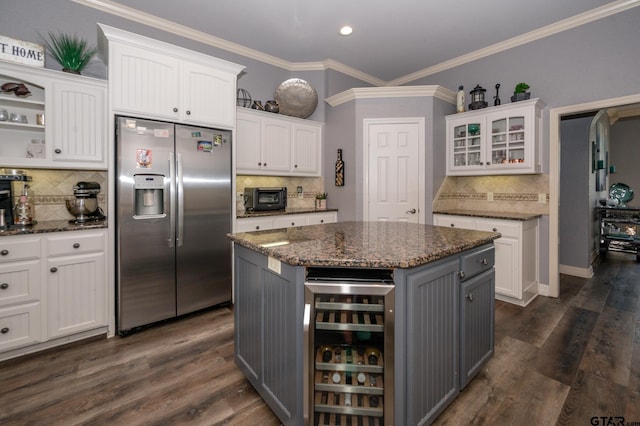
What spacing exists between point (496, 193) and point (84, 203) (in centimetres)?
475

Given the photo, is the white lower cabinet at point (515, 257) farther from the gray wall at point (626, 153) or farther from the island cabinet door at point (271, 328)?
the gray wall at point (626, 153)

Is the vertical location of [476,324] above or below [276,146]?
below

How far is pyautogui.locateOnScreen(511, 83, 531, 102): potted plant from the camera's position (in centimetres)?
345

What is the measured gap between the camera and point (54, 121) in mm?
2434

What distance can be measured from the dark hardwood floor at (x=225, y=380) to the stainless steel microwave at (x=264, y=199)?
1436mm

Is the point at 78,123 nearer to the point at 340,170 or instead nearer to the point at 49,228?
the point at 49,228

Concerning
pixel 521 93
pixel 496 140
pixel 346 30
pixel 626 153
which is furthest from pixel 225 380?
pixel 626 153

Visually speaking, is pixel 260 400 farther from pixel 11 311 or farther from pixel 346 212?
pixel 346 212

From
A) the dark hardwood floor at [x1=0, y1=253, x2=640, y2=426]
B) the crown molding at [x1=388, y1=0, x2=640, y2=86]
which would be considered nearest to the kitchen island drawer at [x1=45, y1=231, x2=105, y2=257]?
the dark hardwood floor at [x1=0, y1=253, x2=640, y2=426]

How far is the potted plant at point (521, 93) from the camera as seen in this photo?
11.3 ft

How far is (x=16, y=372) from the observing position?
2.07 meters

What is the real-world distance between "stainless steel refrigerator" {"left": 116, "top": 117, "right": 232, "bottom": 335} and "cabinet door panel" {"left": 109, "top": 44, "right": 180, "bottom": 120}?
0.14 meters

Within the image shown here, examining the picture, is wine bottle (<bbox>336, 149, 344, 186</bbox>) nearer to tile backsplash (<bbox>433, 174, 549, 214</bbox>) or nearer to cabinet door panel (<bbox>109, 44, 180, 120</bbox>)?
tile backsplash (<bbox>433, 174, 549, 214</bbox>)

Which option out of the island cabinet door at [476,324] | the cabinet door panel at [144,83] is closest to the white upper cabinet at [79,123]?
the cabinet door panel at [144,83]
